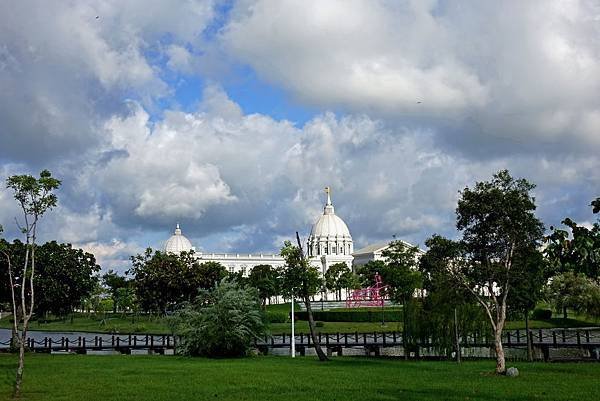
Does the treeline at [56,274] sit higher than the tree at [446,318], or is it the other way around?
the treeline at [56,274]

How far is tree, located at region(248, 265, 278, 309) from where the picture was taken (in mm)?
108812

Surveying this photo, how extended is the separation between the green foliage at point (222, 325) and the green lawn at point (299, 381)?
4918mm

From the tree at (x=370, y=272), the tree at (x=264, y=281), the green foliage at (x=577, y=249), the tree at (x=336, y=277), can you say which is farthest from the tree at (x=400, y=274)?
the green foliage at (x=577, y=249)

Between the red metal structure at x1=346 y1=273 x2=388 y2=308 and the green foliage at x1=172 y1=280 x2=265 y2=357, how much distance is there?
6649 centimetres

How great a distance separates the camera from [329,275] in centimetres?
13575

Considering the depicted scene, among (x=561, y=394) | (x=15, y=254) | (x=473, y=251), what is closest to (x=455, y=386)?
(x=561, y=394)

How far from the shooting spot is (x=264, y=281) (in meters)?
109

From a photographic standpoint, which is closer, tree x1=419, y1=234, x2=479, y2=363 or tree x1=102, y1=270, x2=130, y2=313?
tree x1=419, y1=234, x2=479, y2=363

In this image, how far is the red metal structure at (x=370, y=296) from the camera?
369ft

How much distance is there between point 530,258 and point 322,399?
13.4 metres

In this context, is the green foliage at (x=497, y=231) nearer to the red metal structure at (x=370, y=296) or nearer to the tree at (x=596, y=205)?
the tree at (x=596, y=205)

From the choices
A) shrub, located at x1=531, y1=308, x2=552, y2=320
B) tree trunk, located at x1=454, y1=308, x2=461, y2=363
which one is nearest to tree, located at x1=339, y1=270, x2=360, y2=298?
shrub, located at x1=531, y1=308, x2=552, y2=320

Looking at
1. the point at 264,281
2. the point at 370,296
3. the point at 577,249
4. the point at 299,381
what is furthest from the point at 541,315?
the point at 577,249

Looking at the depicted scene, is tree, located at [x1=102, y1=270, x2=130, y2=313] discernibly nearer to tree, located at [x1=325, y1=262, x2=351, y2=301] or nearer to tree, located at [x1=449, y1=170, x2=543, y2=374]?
tree, located at [x1=325, y1=262, x2=351, y2=301]
